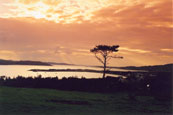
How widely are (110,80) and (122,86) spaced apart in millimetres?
1389

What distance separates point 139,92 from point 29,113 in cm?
1107

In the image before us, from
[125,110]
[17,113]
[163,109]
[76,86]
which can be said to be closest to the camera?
[17,113]

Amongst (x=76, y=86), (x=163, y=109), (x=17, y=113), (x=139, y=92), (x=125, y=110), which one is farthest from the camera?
(x=76, y=86)

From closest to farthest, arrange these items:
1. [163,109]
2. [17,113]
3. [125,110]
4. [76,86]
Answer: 1. [17,113]
2. [125,110]
3. [163,109]
4. [76,86]

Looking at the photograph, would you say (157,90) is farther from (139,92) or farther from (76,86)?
(76,86)

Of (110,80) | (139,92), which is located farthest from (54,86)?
(139,92)

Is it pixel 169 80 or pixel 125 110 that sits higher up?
pixel 169 80

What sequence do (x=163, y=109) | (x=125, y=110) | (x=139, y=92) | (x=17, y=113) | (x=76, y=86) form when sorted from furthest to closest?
(x=76, y=86) < (x=139, y=92) < (x=163, y=109) < (x=125, y=110) < (x=17, y=113)

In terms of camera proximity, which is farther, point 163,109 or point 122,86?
point 122,86

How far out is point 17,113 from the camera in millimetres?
10812

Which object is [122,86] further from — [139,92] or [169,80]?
[169,80]

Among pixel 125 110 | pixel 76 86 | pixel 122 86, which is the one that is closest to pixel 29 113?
pixel 125 110

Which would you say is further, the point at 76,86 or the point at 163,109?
the point at 76,86

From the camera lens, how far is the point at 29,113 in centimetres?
1091
